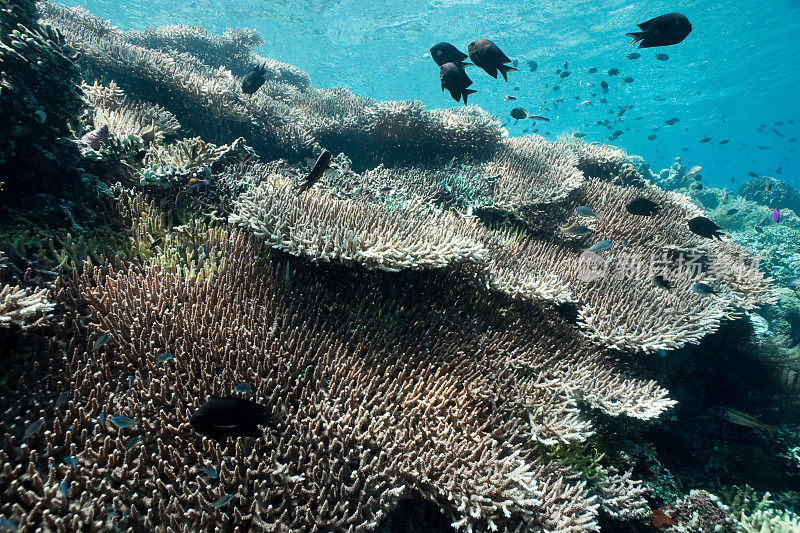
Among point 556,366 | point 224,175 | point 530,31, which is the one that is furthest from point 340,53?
point 556,366

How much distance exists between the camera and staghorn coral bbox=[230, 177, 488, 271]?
3.45m

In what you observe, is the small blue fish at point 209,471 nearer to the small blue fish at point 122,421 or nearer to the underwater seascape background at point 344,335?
the underwater seascape background at point 344,335

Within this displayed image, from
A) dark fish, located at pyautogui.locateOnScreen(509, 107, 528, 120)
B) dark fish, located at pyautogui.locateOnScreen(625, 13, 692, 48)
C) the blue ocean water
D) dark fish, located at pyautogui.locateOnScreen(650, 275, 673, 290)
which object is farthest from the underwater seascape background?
the blue ocean water

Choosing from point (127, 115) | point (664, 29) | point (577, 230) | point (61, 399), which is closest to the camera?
point (61, 399)

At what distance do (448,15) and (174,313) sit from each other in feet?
140

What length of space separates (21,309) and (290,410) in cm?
186

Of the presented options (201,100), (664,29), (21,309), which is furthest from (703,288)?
(201,100)

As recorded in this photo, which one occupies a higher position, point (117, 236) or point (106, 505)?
point (117, 236)

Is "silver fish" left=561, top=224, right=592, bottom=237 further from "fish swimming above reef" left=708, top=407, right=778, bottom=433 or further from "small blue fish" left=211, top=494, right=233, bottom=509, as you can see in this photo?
"small blue fish" left=211, top=494, right=233, bottom=509

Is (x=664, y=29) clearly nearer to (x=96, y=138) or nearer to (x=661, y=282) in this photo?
(x=661, y=282)

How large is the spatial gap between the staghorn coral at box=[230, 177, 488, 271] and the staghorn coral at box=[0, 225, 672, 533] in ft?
1.36

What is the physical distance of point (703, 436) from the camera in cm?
469

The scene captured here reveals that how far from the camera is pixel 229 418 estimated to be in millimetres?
1790

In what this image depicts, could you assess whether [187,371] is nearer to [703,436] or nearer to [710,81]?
[703,436]
